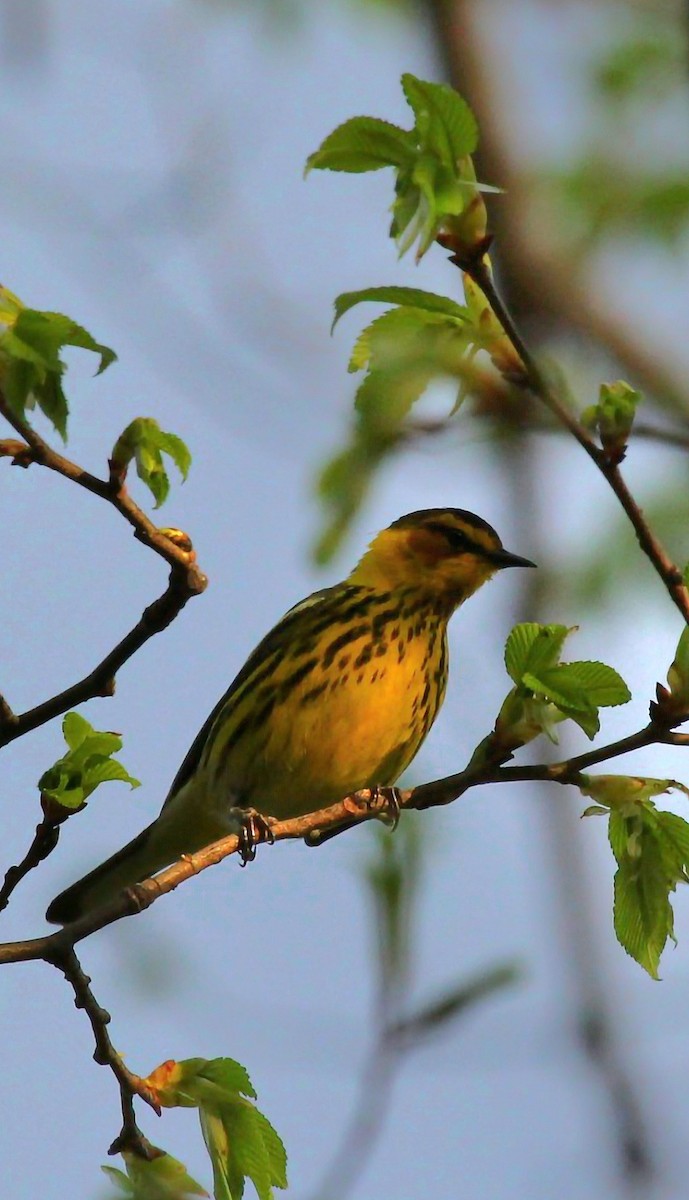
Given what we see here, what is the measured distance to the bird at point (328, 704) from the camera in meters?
4.87

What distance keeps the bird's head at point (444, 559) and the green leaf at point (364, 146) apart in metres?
2.93

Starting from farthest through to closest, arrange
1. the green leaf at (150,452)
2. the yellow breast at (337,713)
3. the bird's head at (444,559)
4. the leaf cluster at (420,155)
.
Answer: the bird's head at (444,559) → the yellow breast at (337,713) → the green leaf at (150,452) → the leaf cluster at (420,155)

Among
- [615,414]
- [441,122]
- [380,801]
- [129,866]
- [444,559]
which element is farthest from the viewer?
[444,559]

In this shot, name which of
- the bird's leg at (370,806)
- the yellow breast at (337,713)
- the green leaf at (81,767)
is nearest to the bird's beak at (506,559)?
the yellow breast at (337,713)

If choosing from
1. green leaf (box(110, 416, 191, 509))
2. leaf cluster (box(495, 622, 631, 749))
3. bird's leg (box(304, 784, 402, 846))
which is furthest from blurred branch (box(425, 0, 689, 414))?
green leaf (box(110, 416, 191, 509))

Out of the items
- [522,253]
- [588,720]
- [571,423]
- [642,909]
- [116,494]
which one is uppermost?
[522,253]

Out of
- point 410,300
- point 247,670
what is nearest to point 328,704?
point 247,670

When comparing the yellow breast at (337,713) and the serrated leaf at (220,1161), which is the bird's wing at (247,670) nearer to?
the yellow breast at (337,713)

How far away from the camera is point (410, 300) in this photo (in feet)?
8.25

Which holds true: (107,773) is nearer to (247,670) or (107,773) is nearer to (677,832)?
(677,832)

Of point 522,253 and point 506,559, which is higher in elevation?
point 522,253

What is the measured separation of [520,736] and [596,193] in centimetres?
316

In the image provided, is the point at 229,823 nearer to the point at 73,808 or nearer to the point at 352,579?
the point at 352,579

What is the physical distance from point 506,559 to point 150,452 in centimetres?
276
